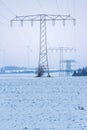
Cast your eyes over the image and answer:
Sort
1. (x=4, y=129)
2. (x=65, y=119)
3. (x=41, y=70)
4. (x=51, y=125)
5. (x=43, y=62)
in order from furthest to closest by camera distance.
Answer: (x=41, y=70) → (x=43, y=62) → (x=65, y=119) → (x=51, y=125) → (x=4, y=129)

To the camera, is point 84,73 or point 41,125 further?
point 84,73

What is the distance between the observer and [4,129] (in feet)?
29.4

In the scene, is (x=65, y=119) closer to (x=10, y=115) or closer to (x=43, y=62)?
(x=10, y=115)

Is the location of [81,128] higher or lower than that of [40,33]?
lower

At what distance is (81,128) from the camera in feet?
29.9

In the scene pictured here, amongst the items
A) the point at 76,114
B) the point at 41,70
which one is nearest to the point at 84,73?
the point at 41,70

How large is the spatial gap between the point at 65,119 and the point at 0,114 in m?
2.52

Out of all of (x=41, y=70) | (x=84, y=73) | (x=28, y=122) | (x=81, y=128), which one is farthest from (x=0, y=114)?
(x=84, y=73)

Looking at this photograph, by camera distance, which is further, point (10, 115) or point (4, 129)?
point (10, 115)

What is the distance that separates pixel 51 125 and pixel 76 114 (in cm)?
259

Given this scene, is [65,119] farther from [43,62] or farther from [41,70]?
[41,70]

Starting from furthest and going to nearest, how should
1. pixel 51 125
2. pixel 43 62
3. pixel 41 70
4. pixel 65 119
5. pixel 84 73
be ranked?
pixel 84 73 < pixel 41 70 < pixel 43 62 < pixel 65 119 < pixel 51 125

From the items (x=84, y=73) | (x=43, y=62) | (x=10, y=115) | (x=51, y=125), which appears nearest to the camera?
(x=51, y=125)

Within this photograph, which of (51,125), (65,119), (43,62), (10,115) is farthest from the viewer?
(43,62)
